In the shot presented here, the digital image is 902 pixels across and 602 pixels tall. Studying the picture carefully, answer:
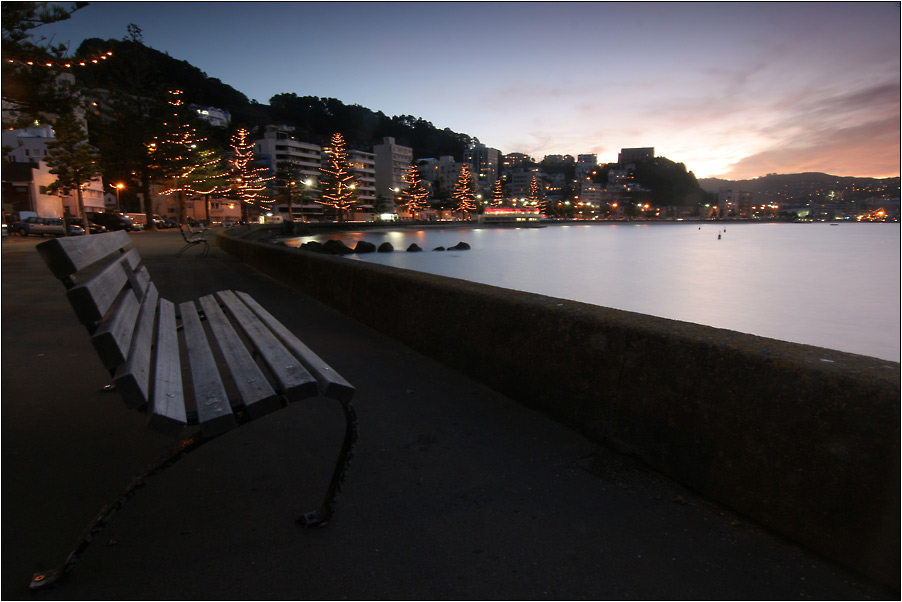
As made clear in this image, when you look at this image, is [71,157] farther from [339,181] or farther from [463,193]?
[463,193]

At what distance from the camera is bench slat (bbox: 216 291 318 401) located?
173cm

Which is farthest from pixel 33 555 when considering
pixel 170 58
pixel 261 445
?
pixel 170 58

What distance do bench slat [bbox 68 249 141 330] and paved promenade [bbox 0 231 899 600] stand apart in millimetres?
798

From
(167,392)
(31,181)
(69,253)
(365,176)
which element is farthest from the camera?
(365,176)

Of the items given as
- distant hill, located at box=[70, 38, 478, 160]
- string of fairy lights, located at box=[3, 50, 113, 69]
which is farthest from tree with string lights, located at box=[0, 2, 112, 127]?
distant hill, located at box=[70, 38, 478, 160]

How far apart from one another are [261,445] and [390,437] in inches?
25.7

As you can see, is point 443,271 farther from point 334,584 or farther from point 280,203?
point 280,203

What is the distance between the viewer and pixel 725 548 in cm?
175

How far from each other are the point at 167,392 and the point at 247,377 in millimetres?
268

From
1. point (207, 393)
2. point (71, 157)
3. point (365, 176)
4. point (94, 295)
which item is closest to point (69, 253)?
point (94, 295)

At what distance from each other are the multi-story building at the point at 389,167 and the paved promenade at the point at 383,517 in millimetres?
121889

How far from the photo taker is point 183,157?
139 ft

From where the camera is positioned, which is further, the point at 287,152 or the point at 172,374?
the point at 287,152

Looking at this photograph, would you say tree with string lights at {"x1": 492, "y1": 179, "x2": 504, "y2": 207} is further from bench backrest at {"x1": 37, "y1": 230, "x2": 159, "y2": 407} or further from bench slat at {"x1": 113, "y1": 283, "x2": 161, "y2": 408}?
bench slat at {"x1": 113, "y1": 283, "x2": 161, "y2": 408}
